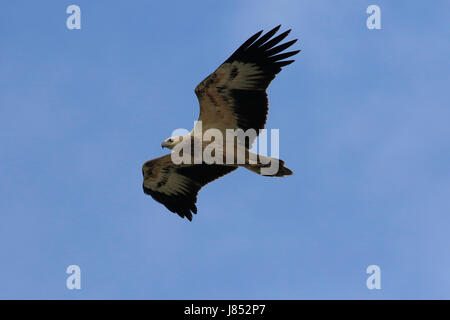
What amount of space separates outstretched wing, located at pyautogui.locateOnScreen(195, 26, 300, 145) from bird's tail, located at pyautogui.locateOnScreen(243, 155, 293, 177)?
89cm

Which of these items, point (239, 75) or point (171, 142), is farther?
point (171, 142)

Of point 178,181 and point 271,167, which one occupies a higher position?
point 178,181

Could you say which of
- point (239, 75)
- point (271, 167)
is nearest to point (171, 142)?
point (239, 75)

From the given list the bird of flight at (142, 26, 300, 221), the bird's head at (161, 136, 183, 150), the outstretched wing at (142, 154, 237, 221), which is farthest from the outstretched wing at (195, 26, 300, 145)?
the outstretched wing at (142, 154, 237, 221)

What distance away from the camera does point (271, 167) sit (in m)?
15.1

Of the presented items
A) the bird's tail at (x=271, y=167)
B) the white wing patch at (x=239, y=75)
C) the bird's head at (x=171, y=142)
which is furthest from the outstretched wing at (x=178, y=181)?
the white wing patch at (x=239, y=75)

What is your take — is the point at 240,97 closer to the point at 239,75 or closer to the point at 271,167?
the point at 239,75

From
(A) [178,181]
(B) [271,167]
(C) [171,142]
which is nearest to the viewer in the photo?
(B) [271,167]

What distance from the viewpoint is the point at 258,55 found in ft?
49.8

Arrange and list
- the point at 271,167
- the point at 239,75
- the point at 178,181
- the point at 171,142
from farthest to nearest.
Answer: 1. the point at 178,181
2. the point at 171,142
3. the point at 239,75
4. the point at 271,167

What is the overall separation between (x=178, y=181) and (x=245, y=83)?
330 centimetres

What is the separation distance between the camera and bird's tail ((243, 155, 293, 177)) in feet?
49.2
